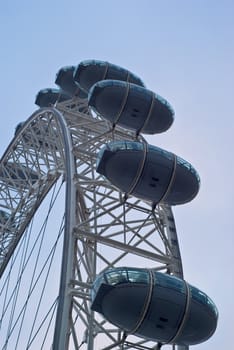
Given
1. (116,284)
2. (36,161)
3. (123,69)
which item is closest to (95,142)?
(123,69)

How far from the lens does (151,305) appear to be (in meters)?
16.3

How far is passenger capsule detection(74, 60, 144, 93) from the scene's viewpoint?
27312 mm

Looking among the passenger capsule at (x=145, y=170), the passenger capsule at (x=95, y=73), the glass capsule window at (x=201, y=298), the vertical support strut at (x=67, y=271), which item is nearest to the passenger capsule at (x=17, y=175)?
the passenger capsule at (x=95, y=73)

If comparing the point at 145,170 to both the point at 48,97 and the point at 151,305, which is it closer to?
the point at 151,305

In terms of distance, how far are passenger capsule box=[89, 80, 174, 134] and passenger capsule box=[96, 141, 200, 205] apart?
10.1 ft

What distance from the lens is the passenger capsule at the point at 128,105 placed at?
23.9 meters

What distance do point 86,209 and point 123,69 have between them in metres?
6.30

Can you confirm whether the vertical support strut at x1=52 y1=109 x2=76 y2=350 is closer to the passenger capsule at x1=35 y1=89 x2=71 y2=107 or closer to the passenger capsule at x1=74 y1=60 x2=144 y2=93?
the passenger capsule at x1=74 y1=60 x2=144 y2=93

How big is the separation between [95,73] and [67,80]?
4.32m

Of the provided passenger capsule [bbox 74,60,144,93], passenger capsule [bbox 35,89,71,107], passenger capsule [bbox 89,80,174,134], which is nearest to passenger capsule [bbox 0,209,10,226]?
passenger capsule [bbox 35,89,71,107]

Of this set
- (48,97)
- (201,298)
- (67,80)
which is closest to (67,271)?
(201,298)

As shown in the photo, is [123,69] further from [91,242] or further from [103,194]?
[91,242]

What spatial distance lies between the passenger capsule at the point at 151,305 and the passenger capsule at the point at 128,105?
27.8 feet

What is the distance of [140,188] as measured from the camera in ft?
69.6
